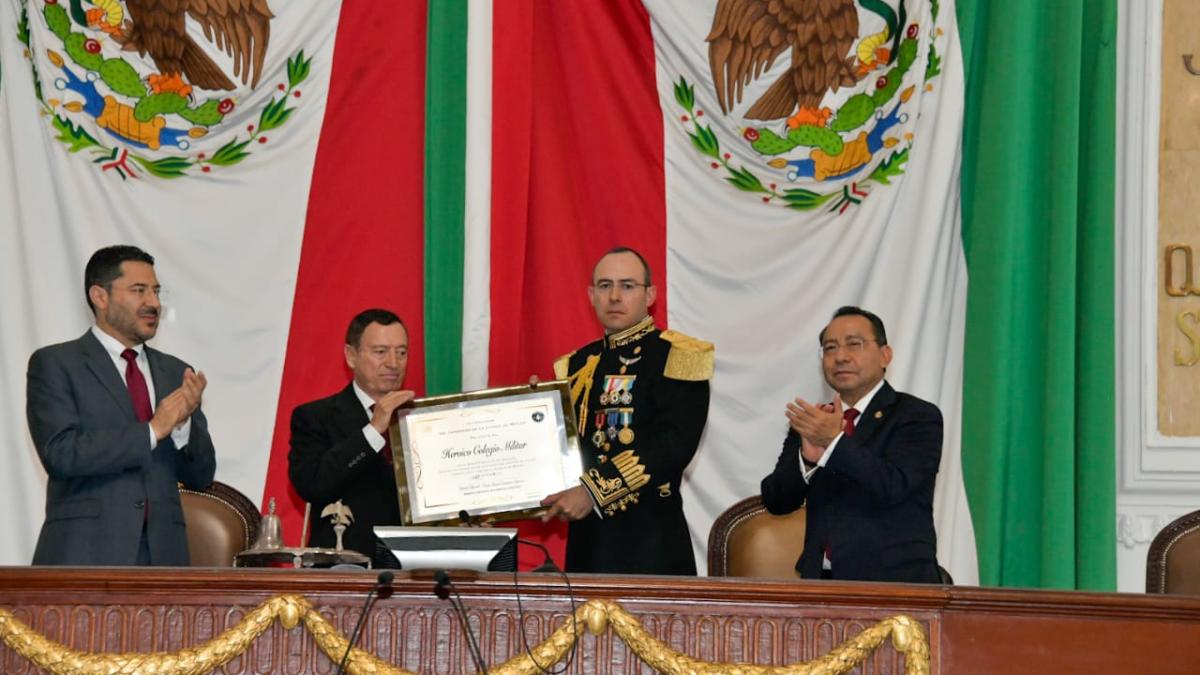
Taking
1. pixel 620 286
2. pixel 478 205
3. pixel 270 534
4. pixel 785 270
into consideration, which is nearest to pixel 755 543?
pixel 620 286

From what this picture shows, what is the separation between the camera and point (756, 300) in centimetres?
553

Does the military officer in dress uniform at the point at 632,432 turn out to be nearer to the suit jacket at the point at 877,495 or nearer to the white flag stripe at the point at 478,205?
the suit jacket at the point at 877,495

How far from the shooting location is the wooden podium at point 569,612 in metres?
3.03

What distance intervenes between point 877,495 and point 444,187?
235 centimetres

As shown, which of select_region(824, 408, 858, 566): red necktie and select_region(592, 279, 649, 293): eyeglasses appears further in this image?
select_region(592, 279, 649, 293): eyeglasses

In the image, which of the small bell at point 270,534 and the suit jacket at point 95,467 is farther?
the suit jacket at point 95,467

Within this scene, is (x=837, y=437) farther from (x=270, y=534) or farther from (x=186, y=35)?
(x=186, y=35)

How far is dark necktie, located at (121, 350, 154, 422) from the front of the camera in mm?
4348

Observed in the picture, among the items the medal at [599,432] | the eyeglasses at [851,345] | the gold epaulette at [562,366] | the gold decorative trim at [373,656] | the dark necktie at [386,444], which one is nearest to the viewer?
the gold decorative trim at [373,656]

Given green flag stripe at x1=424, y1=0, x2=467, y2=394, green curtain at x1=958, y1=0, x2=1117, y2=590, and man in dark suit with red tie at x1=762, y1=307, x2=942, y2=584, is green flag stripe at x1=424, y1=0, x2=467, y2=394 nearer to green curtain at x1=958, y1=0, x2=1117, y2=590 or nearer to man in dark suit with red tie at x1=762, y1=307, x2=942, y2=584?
man in dark suit with red tie at x1=762, y1=307, x2=942, y2=584

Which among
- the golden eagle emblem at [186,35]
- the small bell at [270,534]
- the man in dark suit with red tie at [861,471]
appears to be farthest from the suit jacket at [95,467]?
the man in dark suit with red tie at [861,471]

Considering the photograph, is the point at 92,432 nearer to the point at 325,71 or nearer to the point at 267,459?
the point at 267,459

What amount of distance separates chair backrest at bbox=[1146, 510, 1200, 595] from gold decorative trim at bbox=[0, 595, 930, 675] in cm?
133


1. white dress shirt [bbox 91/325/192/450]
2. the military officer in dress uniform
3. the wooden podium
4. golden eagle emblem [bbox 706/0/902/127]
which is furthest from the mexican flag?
the wooden podium
